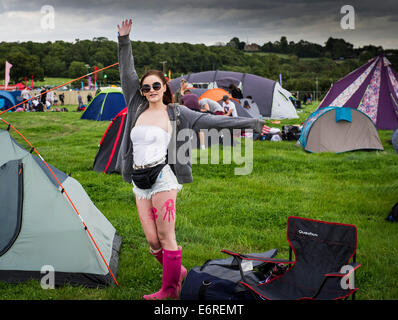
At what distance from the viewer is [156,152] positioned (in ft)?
9.89

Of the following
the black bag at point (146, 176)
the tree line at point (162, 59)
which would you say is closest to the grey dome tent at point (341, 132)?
the black bag at point (146, 176)

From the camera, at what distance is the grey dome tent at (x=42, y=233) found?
11.6 feet

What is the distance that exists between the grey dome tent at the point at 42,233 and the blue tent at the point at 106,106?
50.7 ft

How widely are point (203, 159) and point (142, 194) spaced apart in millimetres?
5660

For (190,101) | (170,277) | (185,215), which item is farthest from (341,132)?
(170,277)

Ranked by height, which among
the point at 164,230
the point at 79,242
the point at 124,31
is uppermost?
the point at 124,31

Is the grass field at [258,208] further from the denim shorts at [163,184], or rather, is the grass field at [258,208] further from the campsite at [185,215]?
the denim shorts at [163,184]

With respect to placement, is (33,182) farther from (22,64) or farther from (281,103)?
(22,64)

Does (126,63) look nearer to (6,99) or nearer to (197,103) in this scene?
(197,103)

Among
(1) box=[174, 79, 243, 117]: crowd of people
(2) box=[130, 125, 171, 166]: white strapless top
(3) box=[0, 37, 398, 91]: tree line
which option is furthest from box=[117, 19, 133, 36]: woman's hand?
(3) box=[0, 37, 398, 91]: tree line

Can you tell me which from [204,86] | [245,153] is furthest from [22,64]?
[245,153]

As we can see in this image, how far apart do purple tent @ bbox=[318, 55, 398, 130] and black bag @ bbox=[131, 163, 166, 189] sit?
1265 cm
